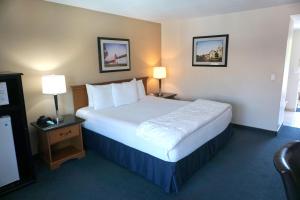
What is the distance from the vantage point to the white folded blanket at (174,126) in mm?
2262

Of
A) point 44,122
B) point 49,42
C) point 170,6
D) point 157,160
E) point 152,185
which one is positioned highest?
point 170,6

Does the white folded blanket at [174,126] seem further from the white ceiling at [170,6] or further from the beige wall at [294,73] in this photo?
the beige wall at [294,73]

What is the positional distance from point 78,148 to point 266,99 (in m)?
3.63

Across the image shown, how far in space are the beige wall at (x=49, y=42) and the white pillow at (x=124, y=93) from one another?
0.44 m

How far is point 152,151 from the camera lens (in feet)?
7.92

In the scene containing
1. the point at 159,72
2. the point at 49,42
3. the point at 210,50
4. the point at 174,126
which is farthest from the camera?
the point at 159,72

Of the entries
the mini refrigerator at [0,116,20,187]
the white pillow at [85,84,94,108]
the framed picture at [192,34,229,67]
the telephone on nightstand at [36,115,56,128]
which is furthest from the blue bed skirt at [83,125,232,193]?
the framed picture at [192,34,229,67]

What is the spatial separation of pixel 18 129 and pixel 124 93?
1828 millimetres

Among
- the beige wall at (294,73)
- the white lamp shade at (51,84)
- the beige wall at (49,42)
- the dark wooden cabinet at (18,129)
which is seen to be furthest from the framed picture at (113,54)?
the beige wall at (294,73)

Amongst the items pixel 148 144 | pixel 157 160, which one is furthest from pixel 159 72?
pixel 157 160

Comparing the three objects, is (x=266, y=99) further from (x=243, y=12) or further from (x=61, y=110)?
(x=61, y=110)

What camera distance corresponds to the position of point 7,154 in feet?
7.74

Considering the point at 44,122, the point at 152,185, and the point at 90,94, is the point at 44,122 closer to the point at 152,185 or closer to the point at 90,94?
the point at 90,94

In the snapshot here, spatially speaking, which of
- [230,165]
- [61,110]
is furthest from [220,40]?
[61,110]
